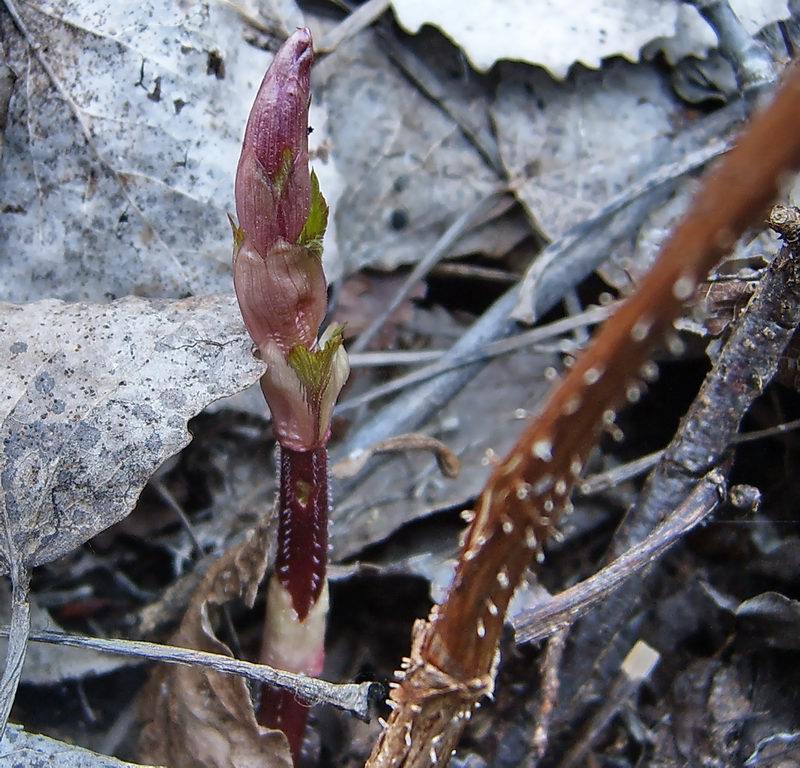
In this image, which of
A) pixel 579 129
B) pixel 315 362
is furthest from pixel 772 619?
pixel 579 129

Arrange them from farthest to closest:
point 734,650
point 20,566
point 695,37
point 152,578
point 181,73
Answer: point 695,37
point 152,578
point 181,73
point 734,650
point 20,566

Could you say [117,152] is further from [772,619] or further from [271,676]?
[772,619]

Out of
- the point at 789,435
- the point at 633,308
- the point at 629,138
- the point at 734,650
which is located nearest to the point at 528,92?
the point at 629,138

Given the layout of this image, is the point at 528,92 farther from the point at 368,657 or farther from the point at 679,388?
the point at 368,657

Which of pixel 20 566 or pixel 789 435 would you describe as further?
pixel 789 435

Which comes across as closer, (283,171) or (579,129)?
(283,171)
